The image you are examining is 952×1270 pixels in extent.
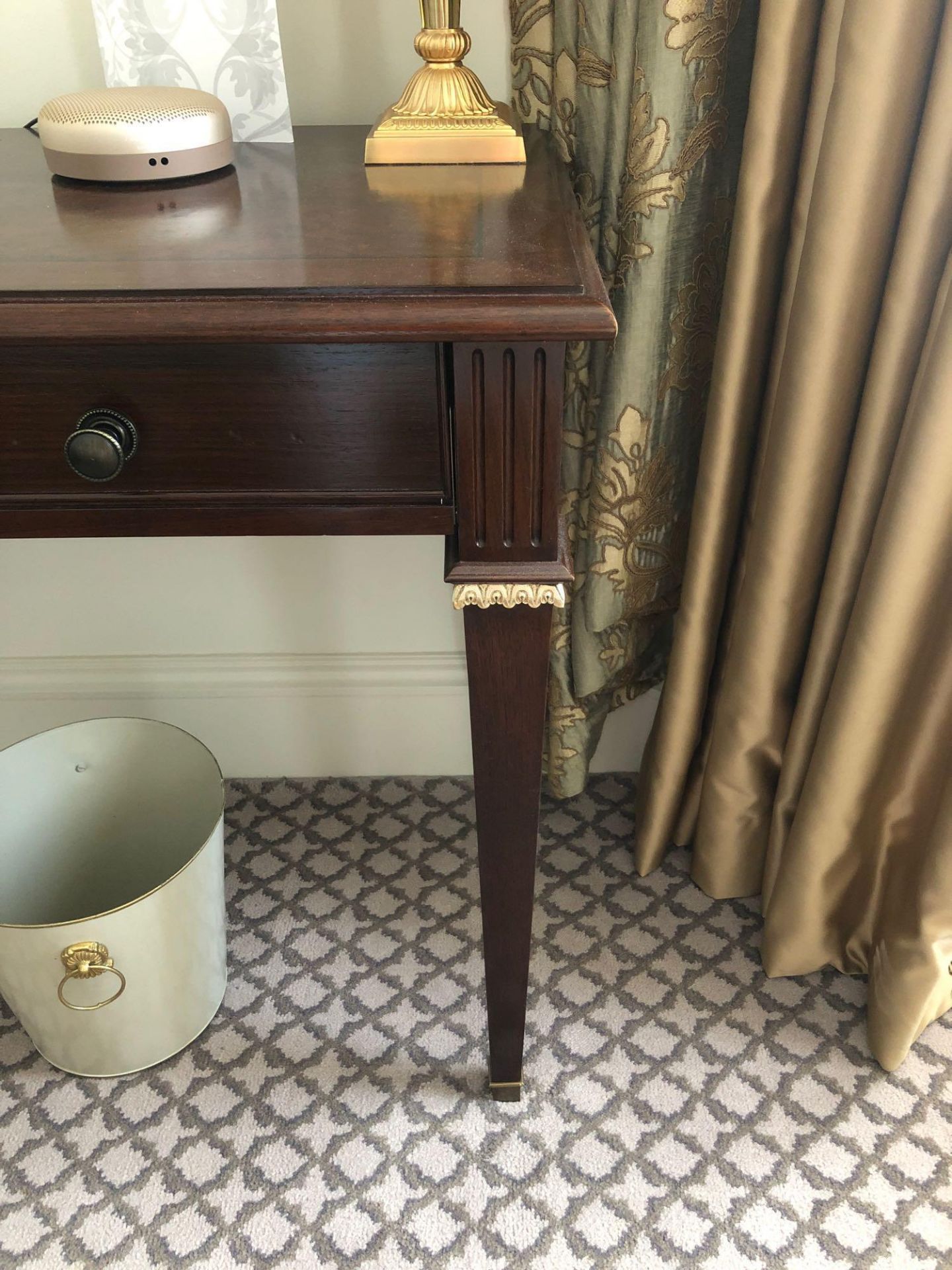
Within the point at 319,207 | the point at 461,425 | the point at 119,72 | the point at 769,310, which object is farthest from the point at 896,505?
the point at 119,72

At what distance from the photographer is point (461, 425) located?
60 centimetres

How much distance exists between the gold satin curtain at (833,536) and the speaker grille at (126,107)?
1.44ft

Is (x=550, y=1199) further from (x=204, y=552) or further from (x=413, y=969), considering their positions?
(x=204, y=552)

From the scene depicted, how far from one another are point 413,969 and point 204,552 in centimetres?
54

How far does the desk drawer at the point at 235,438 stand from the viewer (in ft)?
1.98

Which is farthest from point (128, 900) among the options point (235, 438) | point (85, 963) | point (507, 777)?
point (235, 438)

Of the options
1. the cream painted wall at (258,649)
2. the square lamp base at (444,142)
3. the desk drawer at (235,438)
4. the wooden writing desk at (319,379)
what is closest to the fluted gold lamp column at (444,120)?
the square lamp base at (444,142)

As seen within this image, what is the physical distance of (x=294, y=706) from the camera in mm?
1321

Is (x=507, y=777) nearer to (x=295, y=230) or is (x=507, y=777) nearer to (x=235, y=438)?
(x=235, y=438)

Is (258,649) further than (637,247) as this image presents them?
Yes

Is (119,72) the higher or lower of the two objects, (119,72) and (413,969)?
the higher

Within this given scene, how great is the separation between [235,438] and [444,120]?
0.36 m

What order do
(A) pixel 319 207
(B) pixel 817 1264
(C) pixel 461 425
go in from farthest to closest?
(B) pixel 817 1264
(A) pixel 319 207
(C) pixel 461 425

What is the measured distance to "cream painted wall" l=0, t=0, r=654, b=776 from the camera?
1.22 metres
